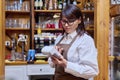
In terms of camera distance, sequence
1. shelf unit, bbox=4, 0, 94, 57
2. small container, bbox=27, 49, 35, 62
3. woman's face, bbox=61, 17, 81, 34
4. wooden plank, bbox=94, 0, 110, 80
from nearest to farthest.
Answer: woman's face, bbox=61, 17, 81, 34 → wooden plank, bbox=94, 0, 110, 80 → small container, bbox=27, 49, 35, 62 → shelf unit, bbox=4, 0, 94, 57

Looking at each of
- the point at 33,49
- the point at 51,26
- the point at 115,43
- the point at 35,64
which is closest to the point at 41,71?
the point at 35,64

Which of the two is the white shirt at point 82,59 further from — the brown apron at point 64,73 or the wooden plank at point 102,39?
the wooden plank at point 102,39

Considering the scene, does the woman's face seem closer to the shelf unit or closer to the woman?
the woman

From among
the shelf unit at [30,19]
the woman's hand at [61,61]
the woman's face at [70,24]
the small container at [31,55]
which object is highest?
the shelf unit at [30,19]

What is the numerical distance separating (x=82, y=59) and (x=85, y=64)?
0.03 meters

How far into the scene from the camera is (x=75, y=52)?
1.48m

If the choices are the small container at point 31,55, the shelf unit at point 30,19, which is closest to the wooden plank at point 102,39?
the shelf unit at point 30,19

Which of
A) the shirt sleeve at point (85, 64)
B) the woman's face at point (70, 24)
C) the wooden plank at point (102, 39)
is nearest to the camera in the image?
the shirt sleeve at point (85, 64)

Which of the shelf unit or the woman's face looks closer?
the woman's face

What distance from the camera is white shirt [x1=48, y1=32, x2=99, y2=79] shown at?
4.58ft

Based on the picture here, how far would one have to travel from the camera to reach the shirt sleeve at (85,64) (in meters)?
1.39

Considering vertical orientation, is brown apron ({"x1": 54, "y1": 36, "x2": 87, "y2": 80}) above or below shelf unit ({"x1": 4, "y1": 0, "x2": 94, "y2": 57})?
below

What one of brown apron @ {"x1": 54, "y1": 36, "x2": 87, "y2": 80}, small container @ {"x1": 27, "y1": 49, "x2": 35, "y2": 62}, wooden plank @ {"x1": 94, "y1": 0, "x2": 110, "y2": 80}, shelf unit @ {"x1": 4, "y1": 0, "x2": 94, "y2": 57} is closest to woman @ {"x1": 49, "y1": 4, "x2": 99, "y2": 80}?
brown apron @ {"x1": 54, "y1": 36, "x2": 87, "y2": 80}

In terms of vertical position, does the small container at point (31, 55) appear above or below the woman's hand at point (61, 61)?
below
